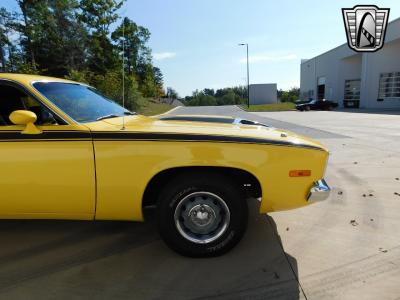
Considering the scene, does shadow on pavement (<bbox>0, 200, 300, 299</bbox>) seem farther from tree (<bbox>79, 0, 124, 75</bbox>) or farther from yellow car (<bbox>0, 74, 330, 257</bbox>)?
tree (<bbox>79, 0, 124, 75</bbox>)

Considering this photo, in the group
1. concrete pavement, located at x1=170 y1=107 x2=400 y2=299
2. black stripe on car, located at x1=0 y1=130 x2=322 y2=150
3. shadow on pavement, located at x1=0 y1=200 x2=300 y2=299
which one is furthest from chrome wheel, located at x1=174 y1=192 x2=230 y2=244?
concrete pavement, located at x1=170 y1=107 x2=400 y2=299

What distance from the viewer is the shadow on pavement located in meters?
2.77

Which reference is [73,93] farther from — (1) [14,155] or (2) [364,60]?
(2) [364,60]

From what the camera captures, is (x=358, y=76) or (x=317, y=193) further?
(x=358, y=76)

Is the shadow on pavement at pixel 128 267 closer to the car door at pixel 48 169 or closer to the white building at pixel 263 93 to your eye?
the car door at pixel 48 169

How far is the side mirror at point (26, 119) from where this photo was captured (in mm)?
2926

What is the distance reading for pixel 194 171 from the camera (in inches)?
125

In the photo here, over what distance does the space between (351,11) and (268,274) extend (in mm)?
10160

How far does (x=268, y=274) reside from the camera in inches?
118

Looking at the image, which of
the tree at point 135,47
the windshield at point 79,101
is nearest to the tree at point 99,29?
the tree at point 135,47

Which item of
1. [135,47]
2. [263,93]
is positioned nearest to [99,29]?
[135,47]

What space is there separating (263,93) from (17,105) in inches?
2594

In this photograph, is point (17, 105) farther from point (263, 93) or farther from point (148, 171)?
point (263, 93)

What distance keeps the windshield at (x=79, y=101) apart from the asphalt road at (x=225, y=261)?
4.23 feet
